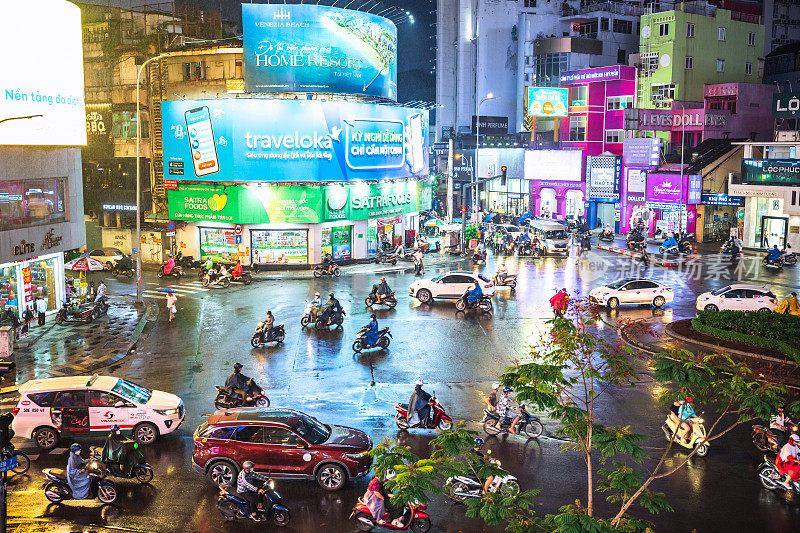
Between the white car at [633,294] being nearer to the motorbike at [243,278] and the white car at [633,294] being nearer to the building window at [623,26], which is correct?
the motorbike at [243,278]

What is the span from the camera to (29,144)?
27062 mm

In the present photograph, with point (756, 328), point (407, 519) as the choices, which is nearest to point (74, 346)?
point (407, 519)

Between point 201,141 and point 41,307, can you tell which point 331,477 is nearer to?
point 41,307

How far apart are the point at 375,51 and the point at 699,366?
42003mm

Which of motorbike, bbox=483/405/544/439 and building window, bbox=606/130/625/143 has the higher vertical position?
building window, bbox=606/130/625/143

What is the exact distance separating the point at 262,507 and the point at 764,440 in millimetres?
11173

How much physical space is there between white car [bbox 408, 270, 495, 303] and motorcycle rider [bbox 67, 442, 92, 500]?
21.4 metres

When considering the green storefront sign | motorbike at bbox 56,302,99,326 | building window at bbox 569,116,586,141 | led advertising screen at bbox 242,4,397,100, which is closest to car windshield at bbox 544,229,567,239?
the green storefront sign

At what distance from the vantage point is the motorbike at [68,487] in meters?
14.8

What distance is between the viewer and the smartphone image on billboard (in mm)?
45406

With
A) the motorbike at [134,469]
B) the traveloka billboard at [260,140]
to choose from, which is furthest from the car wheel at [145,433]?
the traveloka billboard at [260,140]

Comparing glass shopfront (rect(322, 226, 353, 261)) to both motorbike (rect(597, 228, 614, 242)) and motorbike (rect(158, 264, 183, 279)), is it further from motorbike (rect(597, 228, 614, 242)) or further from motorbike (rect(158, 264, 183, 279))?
motorbike (rect(597, 228, 614, 242))

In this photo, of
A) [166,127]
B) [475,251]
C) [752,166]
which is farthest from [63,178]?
[752,166]

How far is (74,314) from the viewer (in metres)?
30.9
